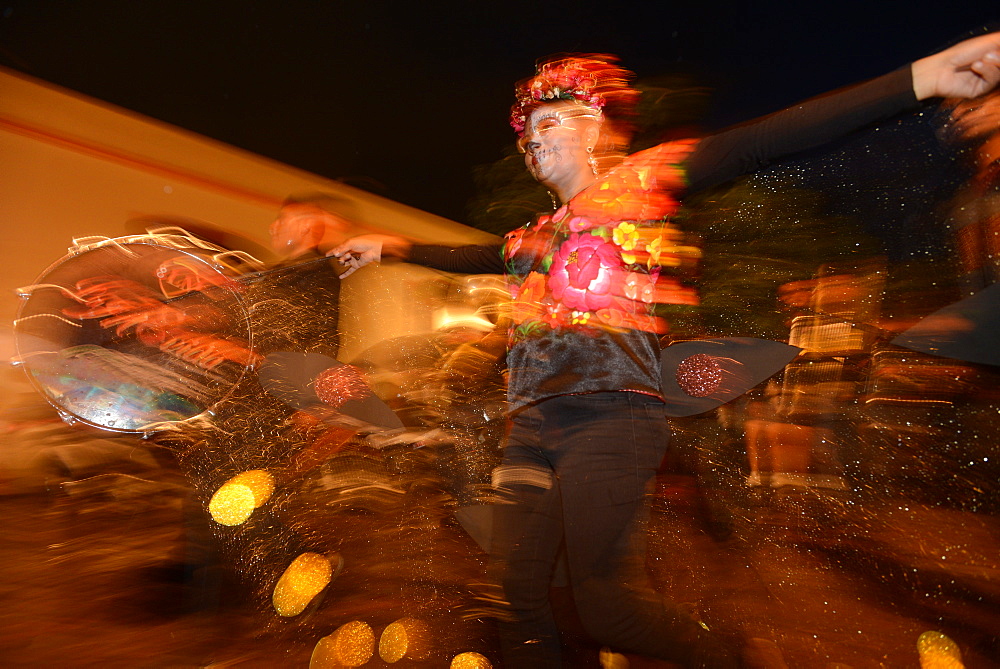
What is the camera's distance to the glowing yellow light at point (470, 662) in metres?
2.00

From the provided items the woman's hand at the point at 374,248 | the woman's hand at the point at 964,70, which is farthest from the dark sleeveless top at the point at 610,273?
the woman's hand at the point at 374,248

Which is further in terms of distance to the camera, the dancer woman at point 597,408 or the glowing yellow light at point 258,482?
the glowing yellow light at point 258,482

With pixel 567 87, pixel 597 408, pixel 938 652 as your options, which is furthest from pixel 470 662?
pixel 567 87

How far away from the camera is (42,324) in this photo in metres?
2.25

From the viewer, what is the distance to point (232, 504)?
248 cm

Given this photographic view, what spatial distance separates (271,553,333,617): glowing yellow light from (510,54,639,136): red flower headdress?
1.97 m

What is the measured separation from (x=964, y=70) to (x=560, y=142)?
0.87m

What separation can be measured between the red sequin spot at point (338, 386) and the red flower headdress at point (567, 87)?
133 cm

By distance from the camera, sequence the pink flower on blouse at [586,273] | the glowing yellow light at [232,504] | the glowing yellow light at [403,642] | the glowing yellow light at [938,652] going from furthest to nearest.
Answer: the glowing yellow light at [232,504], the glowing yellow light at [403,642], the glowing yellow light at [938,652], the pink flower on blouse at [586,273]

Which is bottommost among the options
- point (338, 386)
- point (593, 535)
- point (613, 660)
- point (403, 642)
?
point (403, 642)

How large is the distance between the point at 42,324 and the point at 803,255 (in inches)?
146

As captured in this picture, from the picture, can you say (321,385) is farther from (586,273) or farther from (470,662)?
(586,273)

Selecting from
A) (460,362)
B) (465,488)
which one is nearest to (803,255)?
(460,362)

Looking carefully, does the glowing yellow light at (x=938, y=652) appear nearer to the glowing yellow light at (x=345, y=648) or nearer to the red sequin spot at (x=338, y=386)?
the glowing yellow light at (x=345, y=648)
